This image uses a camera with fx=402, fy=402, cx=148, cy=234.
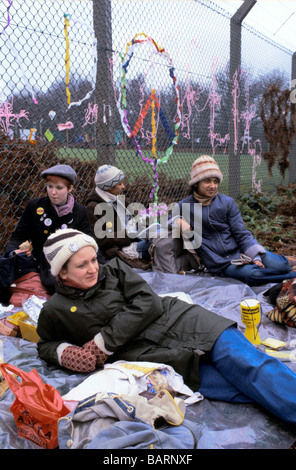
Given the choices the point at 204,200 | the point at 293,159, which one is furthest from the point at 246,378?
the point at 293,159

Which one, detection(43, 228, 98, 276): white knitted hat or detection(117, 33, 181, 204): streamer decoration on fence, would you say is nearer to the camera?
detection(43, 228, 98, 276): white knitted hat

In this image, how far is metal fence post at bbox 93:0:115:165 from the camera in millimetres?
4277

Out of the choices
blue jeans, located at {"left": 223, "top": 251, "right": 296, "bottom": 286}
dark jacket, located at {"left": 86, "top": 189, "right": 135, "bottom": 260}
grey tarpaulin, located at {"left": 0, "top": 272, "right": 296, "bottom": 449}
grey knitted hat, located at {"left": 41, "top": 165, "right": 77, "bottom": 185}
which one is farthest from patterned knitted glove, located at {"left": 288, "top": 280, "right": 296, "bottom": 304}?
grey knitted hat, located at {"left": 41, "top": 165, "right": 77, "bottom": 185}

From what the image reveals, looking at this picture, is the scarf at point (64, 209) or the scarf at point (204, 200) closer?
the scarf at point (64, 209)

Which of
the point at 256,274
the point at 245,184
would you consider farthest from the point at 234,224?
the point at 245,184

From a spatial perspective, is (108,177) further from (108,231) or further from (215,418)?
(215,418)

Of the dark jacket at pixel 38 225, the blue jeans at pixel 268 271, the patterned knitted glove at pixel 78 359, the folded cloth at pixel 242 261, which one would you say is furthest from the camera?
the folded cloth at pixel 242 261

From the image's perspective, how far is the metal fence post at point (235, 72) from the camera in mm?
7159

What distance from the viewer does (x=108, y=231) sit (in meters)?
4.32

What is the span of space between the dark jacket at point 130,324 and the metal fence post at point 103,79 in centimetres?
245

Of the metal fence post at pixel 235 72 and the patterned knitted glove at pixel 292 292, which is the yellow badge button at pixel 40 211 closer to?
the patterned knitted glove at pixel 292 292

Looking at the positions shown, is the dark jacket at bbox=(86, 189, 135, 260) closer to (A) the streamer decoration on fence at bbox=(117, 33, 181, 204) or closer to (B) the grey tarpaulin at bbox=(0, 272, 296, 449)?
(A) the streamer decoration on fence at bbox=(117, 33, 181, 204)

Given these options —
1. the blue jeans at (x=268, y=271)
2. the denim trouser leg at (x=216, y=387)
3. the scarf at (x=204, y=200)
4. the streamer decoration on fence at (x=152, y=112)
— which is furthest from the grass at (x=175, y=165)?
the denim trouser leg at (x=216, y=387)
